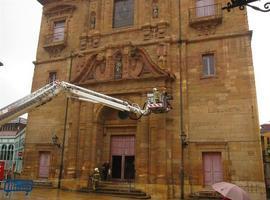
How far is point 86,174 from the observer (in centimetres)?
1977

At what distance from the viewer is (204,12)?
2069 cm

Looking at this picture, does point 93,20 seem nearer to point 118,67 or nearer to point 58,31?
point 58,31

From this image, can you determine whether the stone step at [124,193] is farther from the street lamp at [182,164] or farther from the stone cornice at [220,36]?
the stone cornice at [220,36]

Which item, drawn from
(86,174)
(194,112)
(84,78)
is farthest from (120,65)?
(86,174)

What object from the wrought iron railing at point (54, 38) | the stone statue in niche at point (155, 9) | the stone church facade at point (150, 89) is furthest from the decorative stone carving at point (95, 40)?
the stone statue in niche at point (155, 9)

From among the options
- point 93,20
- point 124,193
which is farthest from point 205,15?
point 124,193

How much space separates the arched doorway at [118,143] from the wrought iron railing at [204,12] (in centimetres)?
773

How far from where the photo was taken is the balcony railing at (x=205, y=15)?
65.0 ft

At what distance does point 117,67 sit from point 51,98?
8.23 metres

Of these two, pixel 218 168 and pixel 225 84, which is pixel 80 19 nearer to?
pixel 225 84

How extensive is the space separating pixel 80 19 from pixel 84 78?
5393 millimetres

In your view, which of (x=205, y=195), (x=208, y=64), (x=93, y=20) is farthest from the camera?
(x=93, y=20)

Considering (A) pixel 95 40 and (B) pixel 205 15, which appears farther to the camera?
(A) pixel 95 40

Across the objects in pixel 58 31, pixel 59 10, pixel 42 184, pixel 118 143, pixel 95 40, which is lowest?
pixel 42 184
